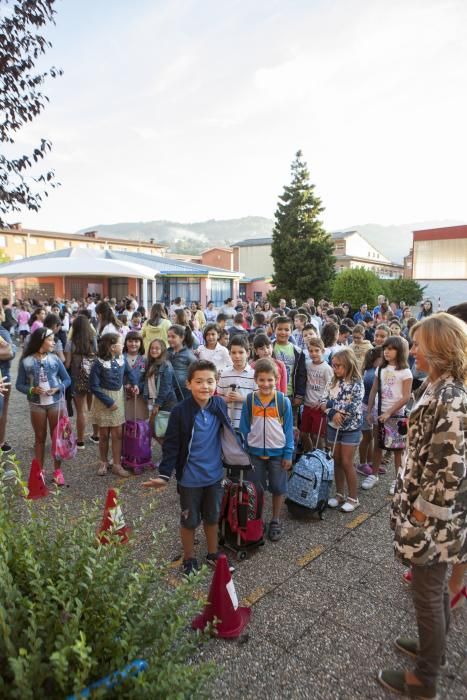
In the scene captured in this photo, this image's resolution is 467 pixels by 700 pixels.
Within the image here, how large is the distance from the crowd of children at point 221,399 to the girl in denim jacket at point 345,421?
0.01 metres

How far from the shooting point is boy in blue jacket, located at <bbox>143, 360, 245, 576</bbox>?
11.4ft

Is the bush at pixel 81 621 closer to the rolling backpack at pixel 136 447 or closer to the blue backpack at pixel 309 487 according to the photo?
the blue backpack at pixel 309 487

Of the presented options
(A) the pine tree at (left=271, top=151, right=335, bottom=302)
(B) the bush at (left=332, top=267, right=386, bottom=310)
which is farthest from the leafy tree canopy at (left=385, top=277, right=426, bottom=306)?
(A) the pine tree at (left=271, top=151, right=335, bottom=302)

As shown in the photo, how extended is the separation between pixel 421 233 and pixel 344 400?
32364mm

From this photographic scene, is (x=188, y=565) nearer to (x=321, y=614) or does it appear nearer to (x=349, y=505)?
(x=321, y=614)

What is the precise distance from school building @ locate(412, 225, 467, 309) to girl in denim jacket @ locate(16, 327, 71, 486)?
3013 cm

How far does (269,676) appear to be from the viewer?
8.36 ft

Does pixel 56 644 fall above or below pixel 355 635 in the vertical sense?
above

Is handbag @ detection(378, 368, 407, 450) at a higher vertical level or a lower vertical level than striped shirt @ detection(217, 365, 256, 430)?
lower

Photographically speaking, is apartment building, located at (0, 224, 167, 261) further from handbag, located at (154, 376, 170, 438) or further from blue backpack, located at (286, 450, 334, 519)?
blue backpack, located at (286, 450, 334, 519)

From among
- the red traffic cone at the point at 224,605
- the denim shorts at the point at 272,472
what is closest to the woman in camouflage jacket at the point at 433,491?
the red traffic cone at the point at 224,605

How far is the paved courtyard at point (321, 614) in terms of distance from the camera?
8.25 ft

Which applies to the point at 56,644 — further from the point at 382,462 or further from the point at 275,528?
the point at 382,462

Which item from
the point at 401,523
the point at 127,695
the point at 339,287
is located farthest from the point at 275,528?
the point at 339,287
